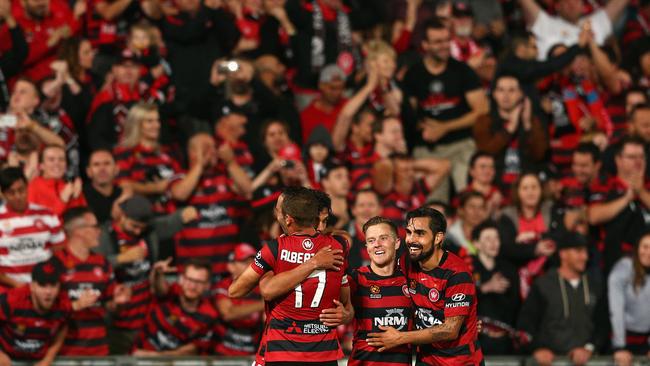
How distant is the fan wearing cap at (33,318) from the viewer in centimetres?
1138

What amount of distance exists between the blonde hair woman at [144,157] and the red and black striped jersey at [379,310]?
4532 millimetres

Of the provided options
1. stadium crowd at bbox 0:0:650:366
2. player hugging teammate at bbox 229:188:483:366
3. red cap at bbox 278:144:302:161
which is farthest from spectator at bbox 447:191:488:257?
player hugging teammate at bbox 229:188:483:366

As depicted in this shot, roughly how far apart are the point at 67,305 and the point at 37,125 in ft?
7.88

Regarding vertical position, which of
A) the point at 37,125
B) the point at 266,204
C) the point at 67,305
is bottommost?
the point at 67,305

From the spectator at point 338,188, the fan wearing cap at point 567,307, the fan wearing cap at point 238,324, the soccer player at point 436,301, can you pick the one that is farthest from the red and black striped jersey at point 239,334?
the soccer player at point 436,301

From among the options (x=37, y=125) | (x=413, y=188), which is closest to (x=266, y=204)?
(x=413, y=188)

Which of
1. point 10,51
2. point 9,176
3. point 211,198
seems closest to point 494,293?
point 211,198

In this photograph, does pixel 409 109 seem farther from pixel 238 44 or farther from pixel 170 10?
pixel 170 10

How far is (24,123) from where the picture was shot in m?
13.0

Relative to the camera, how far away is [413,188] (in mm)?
13570

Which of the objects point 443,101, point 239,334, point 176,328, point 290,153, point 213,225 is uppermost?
point 443,101

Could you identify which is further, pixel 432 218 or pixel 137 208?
pixel 137 208

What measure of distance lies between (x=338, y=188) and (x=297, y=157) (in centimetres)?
68

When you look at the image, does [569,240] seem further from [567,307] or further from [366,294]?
[366,294]
